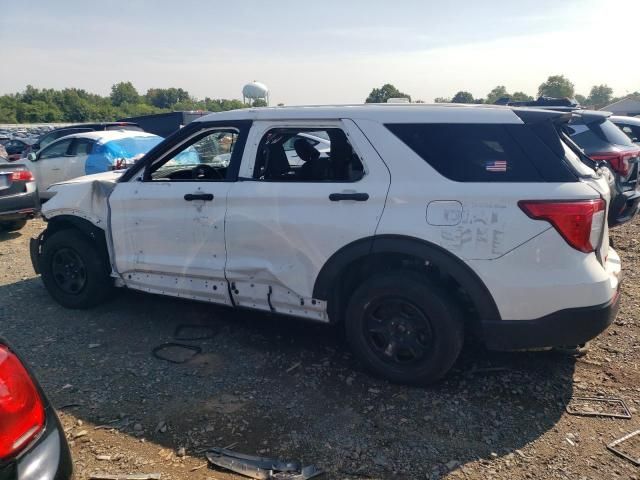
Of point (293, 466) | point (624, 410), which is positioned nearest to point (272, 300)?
point (293, 466)

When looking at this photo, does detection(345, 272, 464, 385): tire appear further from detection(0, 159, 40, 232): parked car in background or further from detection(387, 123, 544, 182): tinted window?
detection(0, 159, 40, 232): parked car in background

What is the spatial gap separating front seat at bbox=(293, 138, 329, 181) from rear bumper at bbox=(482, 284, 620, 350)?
160cm

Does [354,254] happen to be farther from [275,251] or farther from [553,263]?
[553,263]

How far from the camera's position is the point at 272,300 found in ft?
12.2

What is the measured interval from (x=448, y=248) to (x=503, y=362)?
1.21 meters

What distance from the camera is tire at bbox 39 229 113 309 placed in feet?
14.8

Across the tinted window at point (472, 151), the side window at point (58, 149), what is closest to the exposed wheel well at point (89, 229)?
the tinted window at point (472, 151)

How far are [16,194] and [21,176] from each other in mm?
312

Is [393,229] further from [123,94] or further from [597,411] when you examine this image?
[123,94]

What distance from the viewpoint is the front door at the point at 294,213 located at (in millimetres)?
3311

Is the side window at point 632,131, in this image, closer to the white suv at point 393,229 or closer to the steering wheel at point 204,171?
the white suv at point 393,229

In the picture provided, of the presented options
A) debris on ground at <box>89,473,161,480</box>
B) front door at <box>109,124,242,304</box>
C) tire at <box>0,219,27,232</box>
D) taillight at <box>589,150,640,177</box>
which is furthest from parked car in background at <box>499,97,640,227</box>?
tire at <box>0,219,27,232</box>

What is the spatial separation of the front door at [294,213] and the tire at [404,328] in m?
0.32

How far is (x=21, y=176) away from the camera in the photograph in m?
7.68
